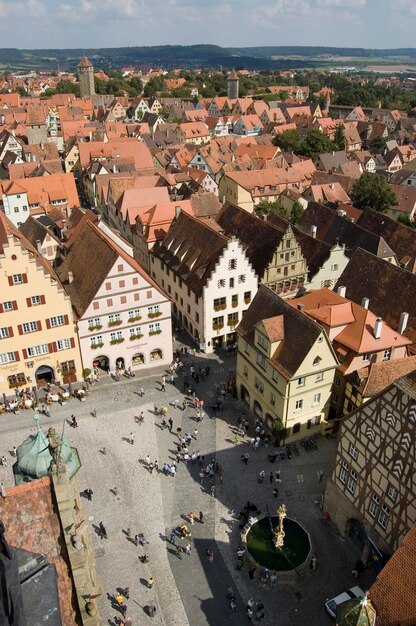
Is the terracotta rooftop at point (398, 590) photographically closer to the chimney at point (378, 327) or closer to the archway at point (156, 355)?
the chimney at point (378, 327)

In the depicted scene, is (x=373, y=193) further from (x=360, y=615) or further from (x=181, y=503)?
(x=360, y=615)

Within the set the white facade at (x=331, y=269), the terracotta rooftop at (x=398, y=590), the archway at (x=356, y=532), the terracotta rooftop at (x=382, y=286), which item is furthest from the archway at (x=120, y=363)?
the terracotta rooftop at (x=398, y=590)

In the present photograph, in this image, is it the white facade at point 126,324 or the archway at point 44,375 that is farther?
the archway at point 44,375

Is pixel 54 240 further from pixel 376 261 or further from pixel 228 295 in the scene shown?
pixel 376 261

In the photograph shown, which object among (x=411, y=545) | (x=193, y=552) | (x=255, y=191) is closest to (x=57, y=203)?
(x=255, y=191)

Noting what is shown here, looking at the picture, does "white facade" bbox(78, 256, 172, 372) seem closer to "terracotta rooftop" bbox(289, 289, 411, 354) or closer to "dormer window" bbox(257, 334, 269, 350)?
"dormer window" bbox(257, 334, 269, 350)

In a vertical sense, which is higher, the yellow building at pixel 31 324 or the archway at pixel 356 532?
the yellow building at pixel 31 324

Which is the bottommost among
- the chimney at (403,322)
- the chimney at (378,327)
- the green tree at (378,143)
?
the green tree at (378,143)
